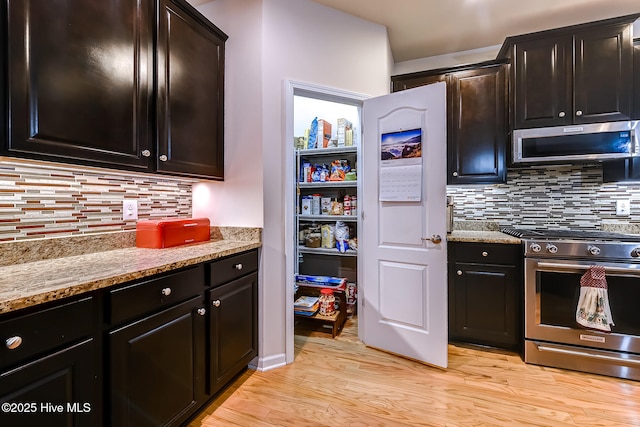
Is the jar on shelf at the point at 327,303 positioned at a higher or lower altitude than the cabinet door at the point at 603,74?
lower

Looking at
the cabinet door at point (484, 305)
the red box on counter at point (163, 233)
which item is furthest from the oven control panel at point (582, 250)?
the red box on counter at point (163, 233)

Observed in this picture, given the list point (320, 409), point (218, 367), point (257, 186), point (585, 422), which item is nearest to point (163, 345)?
point (218, 367)

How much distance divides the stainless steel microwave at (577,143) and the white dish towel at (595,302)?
2.84 ft

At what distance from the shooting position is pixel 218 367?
5.15 ft

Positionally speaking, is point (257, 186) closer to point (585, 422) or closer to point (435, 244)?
point (435, 244)

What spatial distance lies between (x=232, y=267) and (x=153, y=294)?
52 centimetres

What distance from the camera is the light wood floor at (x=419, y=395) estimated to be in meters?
1.50

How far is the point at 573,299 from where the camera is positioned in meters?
1.96

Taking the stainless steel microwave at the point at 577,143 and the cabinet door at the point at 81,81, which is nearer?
the cabinet door at the point at 81,81

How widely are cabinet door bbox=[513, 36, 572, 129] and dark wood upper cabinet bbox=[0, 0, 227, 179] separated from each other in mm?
2329

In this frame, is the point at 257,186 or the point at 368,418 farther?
the point at 257,186

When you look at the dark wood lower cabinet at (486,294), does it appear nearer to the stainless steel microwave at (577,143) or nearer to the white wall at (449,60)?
the stainless steel microwave at (577,143)

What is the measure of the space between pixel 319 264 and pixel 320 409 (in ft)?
5.20

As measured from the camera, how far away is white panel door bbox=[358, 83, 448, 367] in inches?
76.4
